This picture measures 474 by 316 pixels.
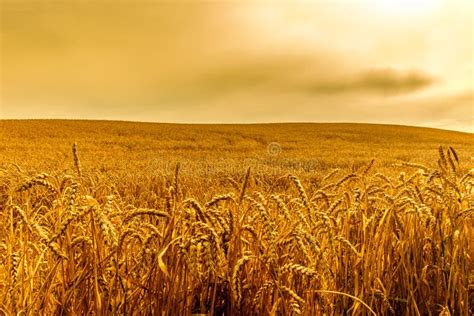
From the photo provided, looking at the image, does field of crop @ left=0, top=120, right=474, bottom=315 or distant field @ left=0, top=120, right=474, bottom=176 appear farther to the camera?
distant field @ left=0, top=120, right=474, bottom=176

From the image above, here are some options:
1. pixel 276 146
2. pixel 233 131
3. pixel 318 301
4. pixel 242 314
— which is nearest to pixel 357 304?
pixel 318 301

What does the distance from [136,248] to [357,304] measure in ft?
5.92

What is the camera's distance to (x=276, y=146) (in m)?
34.6

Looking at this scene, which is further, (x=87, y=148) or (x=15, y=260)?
(x=87, y=148)

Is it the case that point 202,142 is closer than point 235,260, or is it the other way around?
point 235,260

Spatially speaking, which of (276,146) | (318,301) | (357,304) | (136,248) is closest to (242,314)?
(318,301)

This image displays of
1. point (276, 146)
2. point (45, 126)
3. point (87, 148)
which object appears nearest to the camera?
point (87, 148)

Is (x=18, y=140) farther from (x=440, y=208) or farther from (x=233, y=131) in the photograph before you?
(x=440, y=208)

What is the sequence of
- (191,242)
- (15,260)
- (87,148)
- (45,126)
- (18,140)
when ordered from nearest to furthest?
1. (191,242)
2. (15,260)
3. (87,148)
4. (18,140)
5. (45,126)

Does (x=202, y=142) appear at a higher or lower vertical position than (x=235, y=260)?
higher

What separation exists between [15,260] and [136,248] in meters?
1.42

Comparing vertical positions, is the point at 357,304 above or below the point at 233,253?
below

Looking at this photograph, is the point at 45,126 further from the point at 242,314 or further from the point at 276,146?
the point at 242,314

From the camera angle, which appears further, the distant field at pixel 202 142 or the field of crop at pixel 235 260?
the distant field at pixel 202 142
